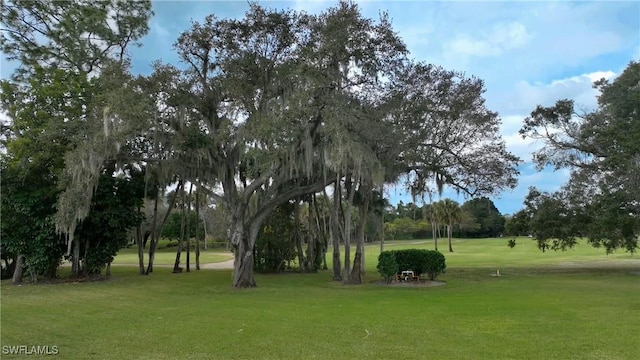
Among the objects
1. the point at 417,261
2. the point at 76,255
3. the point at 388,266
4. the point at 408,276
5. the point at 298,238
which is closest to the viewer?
the point at 388,266

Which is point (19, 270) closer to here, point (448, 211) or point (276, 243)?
point (276, 243)

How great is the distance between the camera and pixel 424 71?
1875 centimetres

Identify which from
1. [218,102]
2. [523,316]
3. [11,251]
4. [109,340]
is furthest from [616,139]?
[11,251]

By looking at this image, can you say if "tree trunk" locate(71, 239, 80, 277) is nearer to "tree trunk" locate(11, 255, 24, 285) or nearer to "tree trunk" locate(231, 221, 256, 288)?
"tree trunk" locate(11, 255, 24, 285)

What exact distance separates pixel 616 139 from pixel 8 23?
25.5m

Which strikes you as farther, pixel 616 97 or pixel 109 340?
pixel 616 97

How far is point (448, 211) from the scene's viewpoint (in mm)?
58375

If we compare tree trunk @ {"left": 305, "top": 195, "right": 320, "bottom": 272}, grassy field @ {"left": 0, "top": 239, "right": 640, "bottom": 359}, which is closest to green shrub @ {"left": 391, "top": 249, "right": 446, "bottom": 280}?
grassy field @ {"left": 0, "top": 239, "right": 640, "bottom": 359}

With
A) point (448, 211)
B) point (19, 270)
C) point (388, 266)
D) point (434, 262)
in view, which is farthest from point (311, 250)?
point (448, 211)

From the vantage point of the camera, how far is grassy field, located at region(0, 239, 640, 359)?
7098 mm

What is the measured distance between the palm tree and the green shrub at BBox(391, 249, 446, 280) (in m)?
38.5

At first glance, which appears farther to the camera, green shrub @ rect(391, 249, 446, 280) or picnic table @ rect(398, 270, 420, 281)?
green shrub @ rect(391, 249, 446, 280)

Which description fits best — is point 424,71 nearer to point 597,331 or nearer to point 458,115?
point 458,115

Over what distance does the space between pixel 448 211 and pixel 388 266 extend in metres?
39.8
